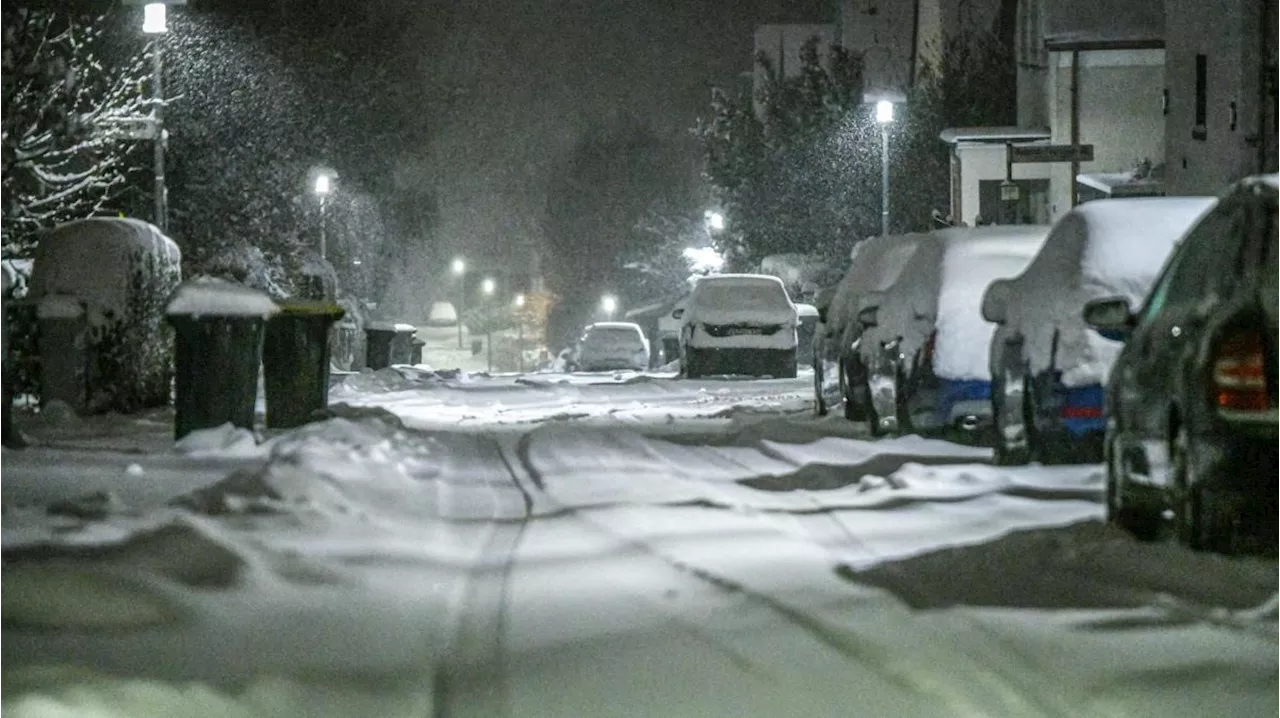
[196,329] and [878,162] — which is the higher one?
[878,162]

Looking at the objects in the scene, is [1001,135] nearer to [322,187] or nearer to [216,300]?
[322,187]

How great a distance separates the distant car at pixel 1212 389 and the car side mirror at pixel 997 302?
133 inches

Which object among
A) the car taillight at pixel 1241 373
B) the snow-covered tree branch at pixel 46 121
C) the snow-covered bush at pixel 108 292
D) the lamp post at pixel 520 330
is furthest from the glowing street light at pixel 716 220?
the car taillight at pixel 1241 373

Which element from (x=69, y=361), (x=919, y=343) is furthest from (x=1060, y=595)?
(x=69, y=361)

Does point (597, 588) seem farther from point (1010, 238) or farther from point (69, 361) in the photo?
point (69, 361)

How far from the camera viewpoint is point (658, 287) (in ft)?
294

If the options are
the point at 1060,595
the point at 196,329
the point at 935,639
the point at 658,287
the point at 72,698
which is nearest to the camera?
the point at 72,698

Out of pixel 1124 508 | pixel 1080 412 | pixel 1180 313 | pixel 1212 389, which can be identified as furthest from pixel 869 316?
pixel 1212 389

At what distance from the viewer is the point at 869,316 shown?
57.7 ft

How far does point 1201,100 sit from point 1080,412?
62.1 ft

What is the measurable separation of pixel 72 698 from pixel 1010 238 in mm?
11253

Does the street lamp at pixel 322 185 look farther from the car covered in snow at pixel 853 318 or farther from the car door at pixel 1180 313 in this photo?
the car door at pixel 1180 313

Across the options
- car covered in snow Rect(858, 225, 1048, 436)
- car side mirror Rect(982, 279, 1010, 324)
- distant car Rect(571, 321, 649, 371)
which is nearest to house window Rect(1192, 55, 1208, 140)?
car covered in snow Rect(858, 225, 1048, 436)

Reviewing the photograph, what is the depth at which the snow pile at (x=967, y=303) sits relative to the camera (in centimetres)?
1503
